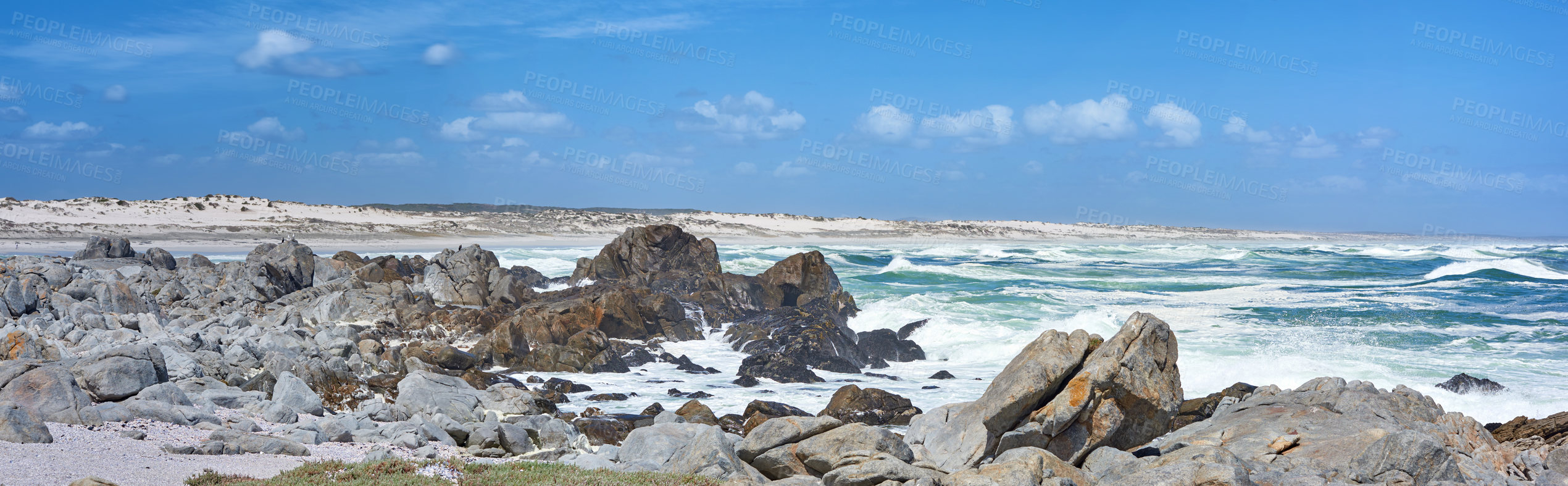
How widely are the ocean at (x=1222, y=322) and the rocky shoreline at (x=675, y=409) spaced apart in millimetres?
880

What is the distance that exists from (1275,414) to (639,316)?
14.4 m

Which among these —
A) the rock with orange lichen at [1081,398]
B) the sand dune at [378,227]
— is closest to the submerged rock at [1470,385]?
the rock with orange lichen at [1081,398]

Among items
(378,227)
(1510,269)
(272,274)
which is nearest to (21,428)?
(272,274)

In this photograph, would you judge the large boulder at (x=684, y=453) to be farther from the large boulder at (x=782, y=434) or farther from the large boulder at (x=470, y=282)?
the large boulder at (x=470, y=282)

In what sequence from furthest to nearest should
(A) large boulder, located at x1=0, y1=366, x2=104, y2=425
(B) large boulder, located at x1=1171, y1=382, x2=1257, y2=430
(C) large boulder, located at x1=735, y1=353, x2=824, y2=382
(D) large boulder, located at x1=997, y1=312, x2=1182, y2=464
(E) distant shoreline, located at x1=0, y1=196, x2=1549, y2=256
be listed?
(E) distant shoreline, located at x1=0, y1=196, x2=1549, y2=256 → (C) large boulder, located at x1=735, y1=353, x2=824, y2=382 → (B) large boulder, located at x1=1171, y1=382, x2=1257, y2=430 → (A) large boulder, located at x1=0, y1=366, x2=104, y2=425 → (D) large boulder, located at x1=997, y1=312, x2=1182, y2=464

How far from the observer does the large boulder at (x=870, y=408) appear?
13.3 meters

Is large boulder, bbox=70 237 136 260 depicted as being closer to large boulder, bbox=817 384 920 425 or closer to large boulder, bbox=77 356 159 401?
large boulder, bbox=77 356 159 401

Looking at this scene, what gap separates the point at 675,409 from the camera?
552 inches

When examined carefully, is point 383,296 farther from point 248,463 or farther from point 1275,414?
point 1275,414

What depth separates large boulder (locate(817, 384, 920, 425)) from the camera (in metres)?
13.3

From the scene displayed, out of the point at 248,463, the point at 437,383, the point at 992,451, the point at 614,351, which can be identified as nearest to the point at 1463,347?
the point at 992,451

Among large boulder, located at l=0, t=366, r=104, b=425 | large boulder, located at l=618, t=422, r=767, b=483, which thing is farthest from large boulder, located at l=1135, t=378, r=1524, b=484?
large boulder, located at l=0, t=366, r=104, b=425

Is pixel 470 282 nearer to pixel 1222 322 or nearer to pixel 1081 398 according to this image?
pixel 1222 322

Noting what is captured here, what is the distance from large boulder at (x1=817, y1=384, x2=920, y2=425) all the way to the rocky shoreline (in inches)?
1.4
